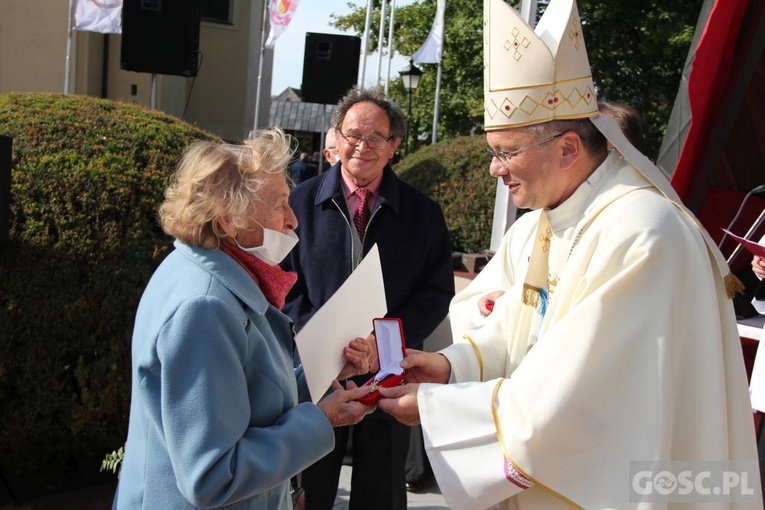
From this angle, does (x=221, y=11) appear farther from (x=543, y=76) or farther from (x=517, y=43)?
(x=543, y=76)

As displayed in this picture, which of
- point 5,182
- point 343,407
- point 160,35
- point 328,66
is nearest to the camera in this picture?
point 343,407

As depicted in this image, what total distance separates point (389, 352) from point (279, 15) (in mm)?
13289

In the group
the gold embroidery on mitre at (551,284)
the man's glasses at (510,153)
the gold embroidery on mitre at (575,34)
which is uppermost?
the gold embroidery on mitre at (575,34)

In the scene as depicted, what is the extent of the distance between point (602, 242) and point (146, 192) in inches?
101

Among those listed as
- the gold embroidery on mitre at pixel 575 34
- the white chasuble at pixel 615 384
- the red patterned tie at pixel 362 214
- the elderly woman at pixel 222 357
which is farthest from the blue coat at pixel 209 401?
the red patterned tie at pixel 362 214

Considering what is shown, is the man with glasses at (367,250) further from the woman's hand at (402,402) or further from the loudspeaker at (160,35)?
the loudspeaker at (160,35)

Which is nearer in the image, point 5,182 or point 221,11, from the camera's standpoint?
point 5,182

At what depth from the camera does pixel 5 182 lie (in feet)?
11.5

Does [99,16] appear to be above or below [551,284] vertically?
above

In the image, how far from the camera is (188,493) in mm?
1806

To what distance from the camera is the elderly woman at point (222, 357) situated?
1785 millimetres

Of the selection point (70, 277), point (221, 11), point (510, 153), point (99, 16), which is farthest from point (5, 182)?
point (221, 11)
